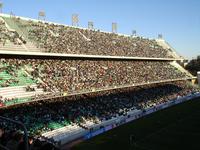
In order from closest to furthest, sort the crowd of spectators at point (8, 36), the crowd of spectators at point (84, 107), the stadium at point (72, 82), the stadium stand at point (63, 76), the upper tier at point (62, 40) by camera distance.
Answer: the crowd of spectators at point (84, 107) < the stadium at point (72, 82) < the stadium stand at point (63, 76) < the crowd of spectators at point (8, 36) < the upper tier at point (62, 40)

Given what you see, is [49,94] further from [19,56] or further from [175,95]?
[175,95]

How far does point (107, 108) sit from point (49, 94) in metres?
11.1

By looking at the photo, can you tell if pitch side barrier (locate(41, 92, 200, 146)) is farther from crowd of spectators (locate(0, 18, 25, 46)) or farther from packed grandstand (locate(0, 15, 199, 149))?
crowd of spectators (locate(0, 18, 25, 46))

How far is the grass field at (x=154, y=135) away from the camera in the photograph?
95.8 feet

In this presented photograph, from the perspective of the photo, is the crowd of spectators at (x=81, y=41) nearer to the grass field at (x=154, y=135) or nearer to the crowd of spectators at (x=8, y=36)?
the crowd of spectators at (x=8, y=36)

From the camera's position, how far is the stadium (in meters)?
34.8

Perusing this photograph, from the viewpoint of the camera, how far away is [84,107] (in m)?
42.3

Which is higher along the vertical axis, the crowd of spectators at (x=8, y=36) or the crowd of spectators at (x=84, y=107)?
the crowd of spectators at (x=8, y=36)

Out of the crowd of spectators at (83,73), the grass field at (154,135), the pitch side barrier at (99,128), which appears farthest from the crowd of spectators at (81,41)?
the grass field at (154,135)

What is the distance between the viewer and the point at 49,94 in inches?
1478

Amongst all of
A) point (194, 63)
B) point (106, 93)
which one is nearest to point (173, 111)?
point (106, 93)

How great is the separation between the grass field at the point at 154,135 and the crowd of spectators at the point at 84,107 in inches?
177

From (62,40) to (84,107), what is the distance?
48.4 feet

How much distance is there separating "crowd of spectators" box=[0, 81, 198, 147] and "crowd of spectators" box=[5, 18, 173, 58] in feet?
27.8
